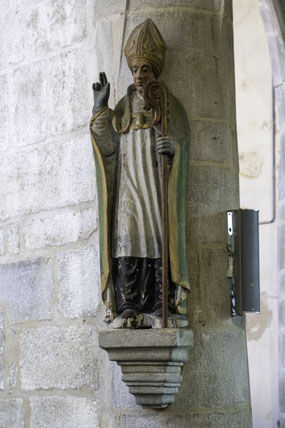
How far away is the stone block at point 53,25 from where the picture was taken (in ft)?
13.4

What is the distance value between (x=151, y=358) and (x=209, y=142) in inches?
35.5

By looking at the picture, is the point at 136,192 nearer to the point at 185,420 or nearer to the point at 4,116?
the point at 185,420

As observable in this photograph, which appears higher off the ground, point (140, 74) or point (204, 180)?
point (140, 74)

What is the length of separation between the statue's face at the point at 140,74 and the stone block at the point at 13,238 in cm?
106

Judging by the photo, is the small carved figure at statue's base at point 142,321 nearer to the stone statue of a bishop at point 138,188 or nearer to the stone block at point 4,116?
the stone statue of a bishop at point 138,188

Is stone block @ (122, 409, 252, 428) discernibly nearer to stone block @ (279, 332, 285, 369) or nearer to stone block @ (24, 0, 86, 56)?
stone block @ (24, 0, 86, 56)

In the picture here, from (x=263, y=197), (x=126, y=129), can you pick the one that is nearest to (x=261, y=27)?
(x=263, y=197)

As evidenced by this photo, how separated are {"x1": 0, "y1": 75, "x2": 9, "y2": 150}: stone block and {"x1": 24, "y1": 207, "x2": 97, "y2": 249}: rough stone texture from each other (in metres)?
0.44

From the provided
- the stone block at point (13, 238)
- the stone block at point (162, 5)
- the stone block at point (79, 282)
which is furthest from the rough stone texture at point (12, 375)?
the stone block at point (162, 5)

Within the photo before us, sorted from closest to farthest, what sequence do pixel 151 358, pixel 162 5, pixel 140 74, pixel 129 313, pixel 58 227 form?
pixel 151 358 → pixel 129 313 → pixel 140 74 → pixel 162 5 → pixel 58 227

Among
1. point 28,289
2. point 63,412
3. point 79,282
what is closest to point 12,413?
point 63,412

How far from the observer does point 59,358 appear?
389 centimetres

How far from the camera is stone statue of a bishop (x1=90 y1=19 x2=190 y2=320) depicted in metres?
3.40

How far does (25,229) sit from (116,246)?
2.76ft
